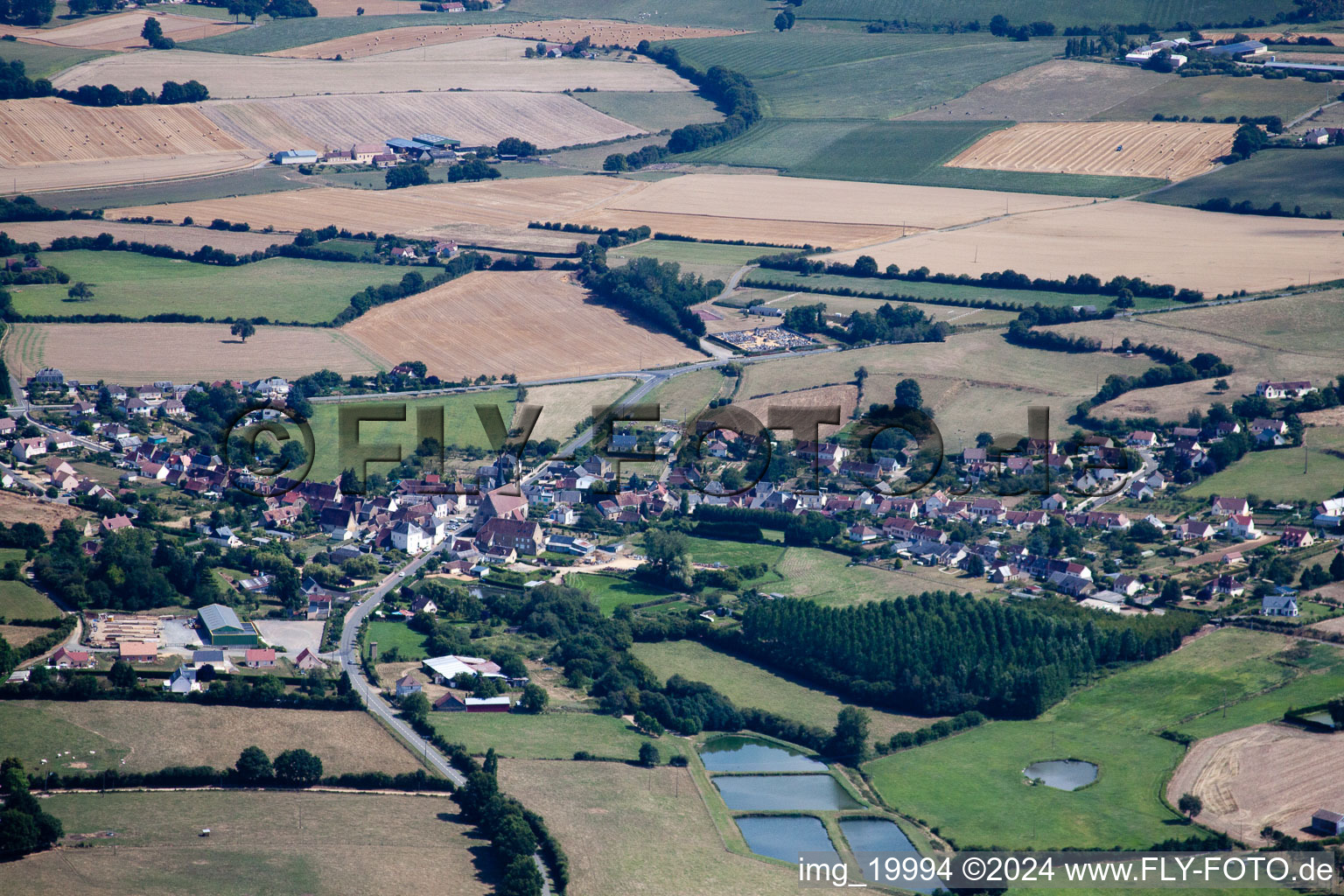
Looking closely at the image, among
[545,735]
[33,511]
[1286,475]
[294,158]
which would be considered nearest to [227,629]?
[545,735]

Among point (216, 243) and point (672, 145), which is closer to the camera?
point (216, 243)

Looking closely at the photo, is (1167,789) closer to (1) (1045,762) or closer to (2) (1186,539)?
(1) (1045,762)

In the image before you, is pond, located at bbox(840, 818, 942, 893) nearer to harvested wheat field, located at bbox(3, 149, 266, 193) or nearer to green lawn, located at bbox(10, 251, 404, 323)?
green lawn, located at bbox(10, 251, 404, 323)

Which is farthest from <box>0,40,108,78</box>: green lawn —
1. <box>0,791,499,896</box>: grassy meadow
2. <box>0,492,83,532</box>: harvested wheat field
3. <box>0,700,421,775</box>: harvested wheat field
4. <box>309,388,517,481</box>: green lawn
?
<box>0,791,499,896</box>: grassy meadow

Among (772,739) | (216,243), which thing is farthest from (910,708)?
(216,243)

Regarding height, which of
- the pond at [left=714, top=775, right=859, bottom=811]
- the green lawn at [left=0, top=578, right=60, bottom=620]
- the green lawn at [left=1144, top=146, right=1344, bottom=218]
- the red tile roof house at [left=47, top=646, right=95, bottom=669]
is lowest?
the pond at [left=714, top=775, right=859, bottom=811]
